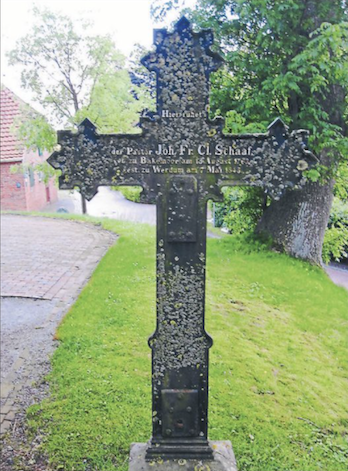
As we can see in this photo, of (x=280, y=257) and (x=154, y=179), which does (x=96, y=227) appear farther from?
(x=154, y=179)

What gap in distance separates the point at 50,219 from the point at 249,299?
10.4 meters

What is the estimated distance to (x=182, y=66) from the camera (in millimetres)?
2623

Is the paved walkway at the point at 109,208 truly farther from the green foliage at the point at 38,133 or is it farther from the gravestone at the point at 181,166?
the gravestone at the point at 181,166

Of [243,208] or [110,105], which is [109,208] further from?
[243,208]

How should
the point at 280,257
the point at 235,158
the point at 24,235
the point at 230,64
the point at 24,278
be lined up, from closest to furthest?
the point at 235,158
the point at 230,64
the point at 24,278
the point at 280,257
the point at 24,235

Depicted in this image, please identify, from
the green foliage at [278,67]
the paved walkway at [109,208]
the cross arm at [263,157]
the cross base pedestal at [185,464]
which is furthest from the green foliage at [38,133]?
the cross base pedestal at [185,464]

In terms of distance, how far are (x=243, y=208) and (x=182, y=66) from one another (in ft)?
26.4

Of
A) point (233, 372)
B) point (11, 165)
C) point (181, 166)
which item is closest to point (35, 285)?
point (233, 372)

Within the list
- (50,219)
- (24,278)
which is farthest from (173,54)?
(50,219)

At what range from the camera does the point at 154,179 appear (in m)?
2.77

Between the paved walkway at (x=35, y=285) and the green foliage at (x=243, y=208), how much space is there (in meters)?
3.38

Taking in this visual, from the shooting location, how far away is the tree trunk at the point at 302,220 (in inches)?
351

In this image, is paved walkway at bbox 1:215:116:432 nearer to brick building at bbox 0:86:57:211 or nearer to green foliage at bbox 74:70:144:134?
green foliage at bbox 74:70:144:134

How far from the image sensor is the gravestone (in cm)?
264
